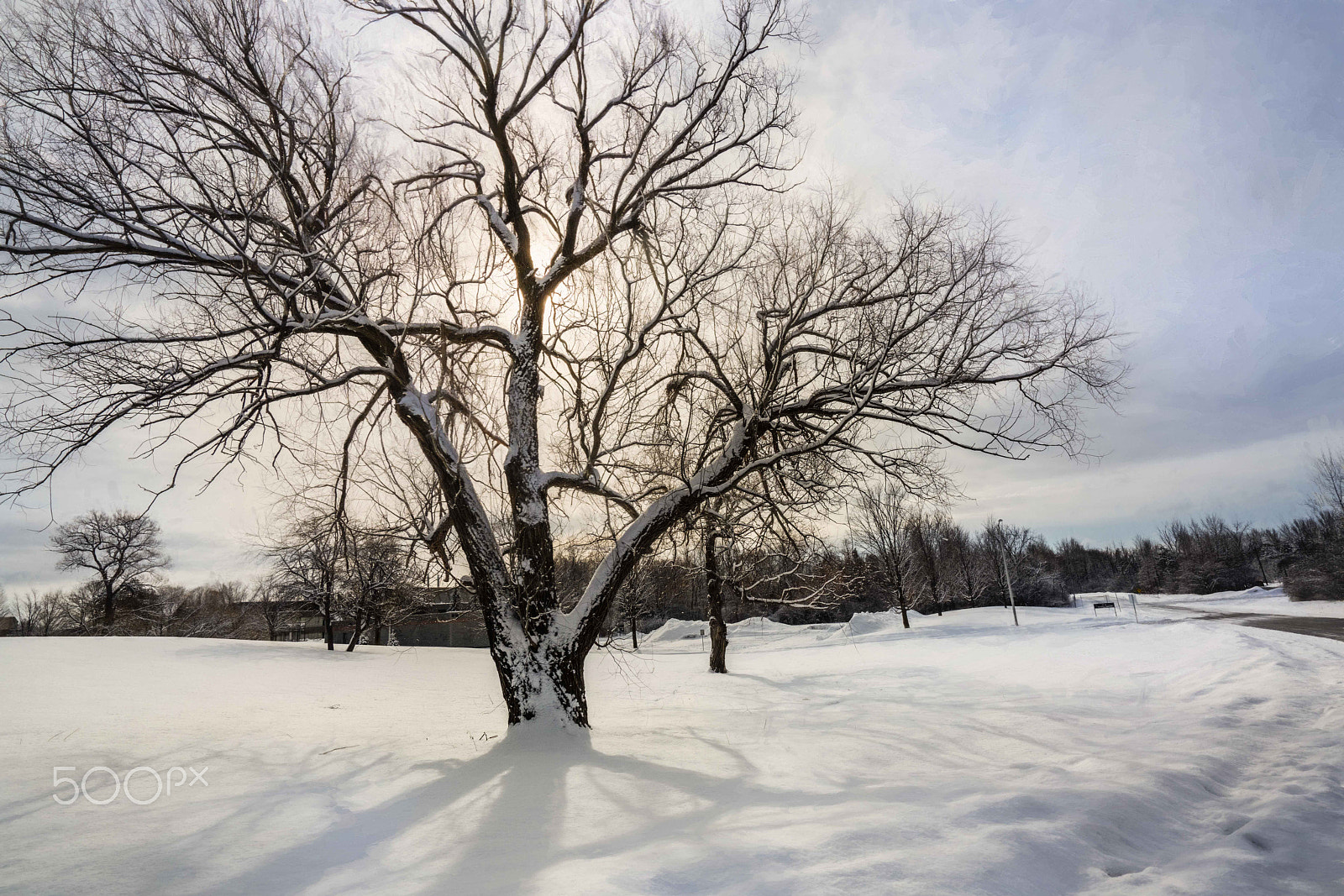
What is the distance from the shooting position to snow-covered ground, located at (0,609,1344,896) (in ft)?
9.90

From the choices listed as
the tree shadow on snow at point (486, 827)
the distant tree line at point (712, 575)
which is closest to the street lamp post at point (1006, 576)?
the distant tree line at point (712, 575)

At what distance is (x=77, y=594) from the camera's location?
4022 centimetres

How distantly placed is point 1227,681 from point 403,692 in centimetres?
1467

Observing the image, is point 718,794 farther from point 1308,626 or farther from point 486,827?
point 1308,626

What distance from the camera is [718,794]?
432 cm

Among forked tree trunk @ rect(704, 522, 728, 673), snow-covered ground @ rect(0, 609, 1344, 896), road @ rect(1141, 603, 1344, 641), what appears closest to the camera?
snow-covered ground @ rect(0, 609, 1344, 896)

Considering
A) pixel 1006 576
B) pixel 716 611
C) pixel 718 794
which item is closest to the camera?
pixel 718 794

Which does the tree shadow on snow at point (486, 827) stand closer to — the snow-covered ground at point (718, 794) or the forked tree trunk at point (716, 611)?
the snow-covered ground at point (718, 794)

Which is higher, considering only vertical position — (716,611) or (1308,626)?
(716,611)

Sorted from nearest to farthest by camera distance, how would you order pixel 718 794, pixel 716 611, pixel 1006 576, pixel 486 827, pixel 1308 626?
pixel 486 827
pixel 718 794
pixel 716 611
pixel 1308 626
pixel 1006 576

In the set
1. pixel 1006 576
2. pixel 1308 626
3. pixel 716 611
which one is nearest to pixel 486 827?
pixel 716 611

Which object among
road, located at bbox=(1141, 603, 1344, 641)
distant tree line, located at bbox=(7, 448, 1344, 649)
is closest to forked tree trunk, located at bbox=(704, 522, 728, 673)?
distant tree line, located at bbox=(7, 448, 1344, 649)

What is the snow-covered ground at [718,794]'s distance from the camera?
3018mm

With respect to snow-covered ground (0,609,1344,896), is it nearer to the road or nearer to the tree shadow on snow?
the tree shadow on snow
